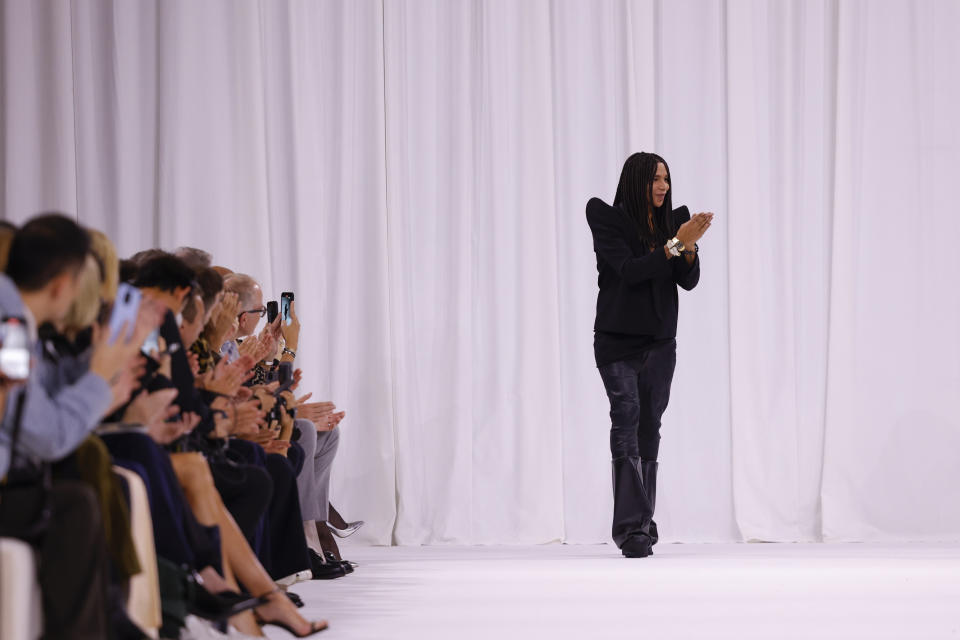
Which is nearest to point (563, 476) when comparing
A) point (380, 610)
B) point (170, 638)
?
point (380, 610)

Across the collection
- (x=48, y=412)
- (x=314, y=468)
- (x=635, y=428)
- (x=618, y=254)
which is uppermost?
(x=618, y=254)

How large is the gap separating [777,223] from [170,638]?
3.78 meters

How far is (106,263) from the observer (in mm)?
1863

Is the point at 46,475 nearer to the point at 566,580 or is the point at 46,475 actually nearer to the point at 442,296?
the point at 566,580

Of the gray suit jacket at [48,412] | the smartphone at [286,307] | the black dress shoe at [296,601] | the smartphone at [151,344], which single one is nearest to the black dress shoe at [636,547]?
the smartphone at [286,307]

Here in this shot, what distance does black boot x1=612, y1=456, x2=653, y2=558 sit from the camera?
163 inches

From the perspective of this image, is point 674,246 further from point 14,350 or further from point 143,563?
point 14,350

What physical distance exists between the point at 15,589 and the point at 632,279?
2.93 meters

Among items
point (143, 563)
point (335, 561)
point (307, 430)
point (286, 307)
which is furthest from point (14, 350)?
point (286, 307)

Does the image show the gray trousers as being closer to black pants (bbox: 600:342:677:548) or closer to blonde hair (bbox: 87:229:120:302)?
black pants (bbox: 600:342:677:548)

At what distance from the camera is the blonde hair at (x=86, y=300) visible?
1.73 metres

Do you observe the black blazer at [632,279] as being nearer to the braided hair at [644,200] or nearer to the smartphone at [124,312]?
the braided hair at [644,200]

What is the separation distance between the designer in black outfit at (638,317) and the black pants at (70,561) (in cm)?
274

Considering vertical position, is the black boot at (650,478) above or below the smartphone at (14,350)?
below
